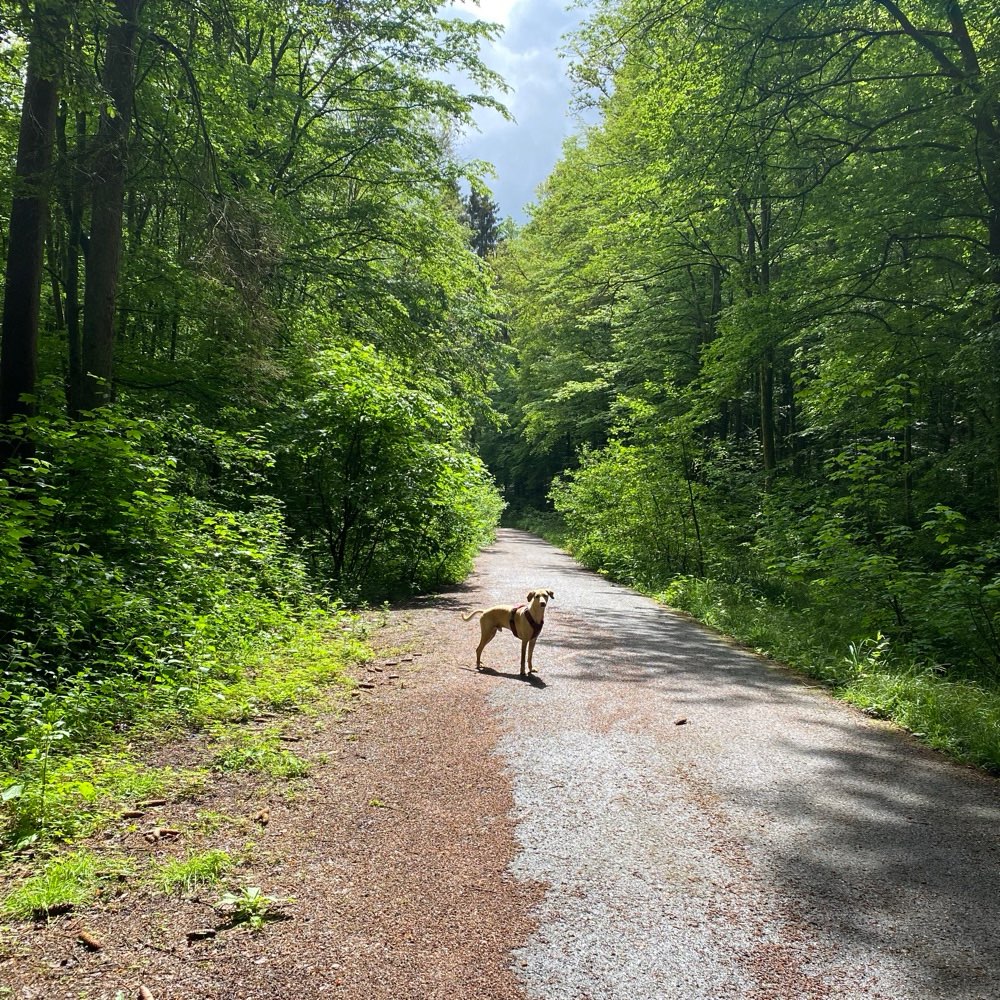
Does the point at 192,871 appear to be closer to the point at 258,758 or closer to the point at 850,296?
the point at 258,758

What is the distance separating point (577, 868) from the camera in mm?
3150

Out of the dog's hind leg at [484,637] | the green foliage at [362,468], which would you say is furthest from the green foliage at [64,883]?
the green foliage at [362,468]

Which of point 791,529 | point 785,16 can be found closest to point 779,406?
point 791,529

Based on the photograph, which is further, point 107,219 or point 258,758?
point 107,219

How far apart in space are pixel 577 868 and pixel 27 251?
25.1 ft

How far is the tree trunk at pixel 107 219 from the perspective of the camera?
709 cm

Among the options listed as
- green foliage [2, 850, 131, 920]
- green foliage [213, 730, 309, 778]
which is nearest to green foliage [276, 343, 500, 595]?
green foliage [213, 730, 309, 778]

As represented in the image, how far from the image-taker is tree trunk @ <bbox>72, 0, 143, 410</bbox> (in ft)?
23.3

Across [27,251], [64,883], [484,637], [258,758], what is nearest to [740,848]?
[258,758]

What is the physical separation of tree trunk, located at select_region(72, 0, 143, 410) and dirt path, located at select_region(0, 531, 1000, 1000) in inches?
195

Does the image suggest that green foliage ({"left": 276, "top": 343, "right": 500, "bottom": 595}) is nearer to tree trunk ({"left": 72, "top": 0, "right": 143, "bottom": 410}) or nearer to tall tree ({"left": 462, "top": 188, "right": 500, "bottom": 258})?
tree trunk ({"left": 72, "top": 0, "right": 143, "bottom": 410})

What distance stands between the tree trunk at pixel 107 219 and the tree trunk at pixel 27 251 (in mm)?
505

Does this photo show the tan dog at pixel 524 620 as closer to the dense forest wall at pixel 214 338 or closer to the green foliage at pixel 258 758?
the dense forest wall at pixel 214 338

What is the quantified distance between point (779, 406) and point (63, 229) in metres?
17.8
